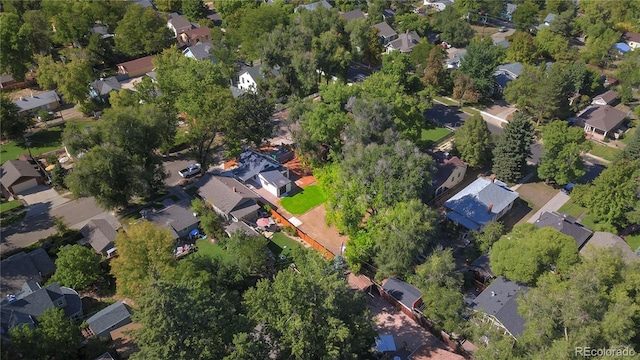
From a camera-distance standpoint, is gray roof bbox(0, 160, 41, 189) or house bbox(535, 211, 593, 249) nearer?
house bbox(535, 211, 593, 249)

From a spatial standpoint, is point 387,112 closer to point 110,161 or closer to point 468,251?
point 468,251

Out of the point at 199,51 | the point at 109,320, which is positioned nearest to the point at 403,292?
the point at 109,320

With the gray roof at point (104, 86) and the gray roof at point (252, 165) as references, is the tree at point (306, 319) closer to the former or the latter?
the gray roof at point (252, 165)

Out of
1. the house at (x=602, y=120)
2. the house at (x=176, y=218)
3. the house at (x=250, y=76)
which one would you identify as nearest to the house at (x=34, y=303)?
the house at (x=176, y=218)

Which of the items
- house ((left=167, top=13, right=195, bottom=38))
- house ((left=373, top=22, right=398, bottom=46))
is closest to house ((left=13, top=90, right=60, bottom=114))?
house ((left=167, top=13, right=195, bottom=38))

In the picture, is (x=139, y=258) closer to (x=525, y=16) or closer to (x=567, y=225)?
(x=567, y=225)

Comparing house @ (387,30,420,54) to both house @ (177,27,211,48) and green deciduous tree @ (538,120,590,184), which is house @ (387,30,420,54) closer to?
house @ (177,27,211,48)

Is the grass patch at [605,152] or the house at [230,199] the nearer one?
the house at [230,199]
